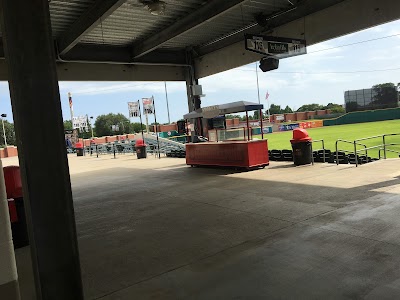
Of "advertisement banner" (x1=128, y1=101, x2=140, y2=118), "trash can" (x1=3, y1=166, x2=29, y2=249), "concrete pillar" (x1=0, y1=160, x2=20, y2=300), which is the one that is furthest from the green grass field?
"concrete pillar" (x1=0, y1=160, x2=20, y2=300)

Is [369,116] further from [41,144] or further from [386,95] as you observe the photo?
[41,144]

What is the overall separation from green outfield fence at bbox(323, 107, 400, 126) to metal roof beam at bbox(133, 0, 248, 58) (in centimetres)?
5320

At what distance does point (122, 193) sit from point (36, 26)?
829 cm

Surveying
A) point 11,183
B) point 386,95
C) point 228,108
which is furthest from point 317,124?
point 11,183

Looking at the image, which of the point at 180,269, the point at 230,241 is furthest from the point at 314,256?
the point at 180,269

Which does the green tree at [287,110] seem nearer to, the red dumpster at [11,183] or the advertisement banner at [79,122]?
the advertisement banner at [79,122]

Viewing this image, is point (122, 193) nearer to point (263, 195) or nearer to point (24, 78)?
point (263, 195)

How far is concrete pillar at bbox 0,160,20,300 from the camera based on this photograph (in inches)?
110

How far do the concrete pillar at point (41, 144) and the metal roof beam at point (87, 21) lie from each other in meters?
8.01

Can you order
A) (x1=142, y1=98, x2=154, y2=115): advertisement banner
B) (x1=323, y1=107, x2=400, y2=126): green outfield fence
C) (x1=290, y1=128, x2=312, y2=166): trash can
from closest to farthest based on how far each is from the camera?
(x1=290, y1=128, x2=312, y2=166): trash can
(x1=142, y1=98, x2=154, y2=115): advertisement banner
(x1=323, y1=107, x2=400, y2=126): green outfield fence

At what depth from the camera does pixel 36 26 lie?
2.91 metres

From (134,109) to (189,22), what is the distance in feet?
43.7

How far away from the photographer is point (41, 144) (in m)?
2.97

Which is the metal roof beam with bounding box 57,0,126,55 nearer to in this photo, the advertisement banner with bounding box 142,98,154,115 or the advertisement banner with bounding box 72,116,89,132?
the advertisement banner with bounding box 142,98,154,115
